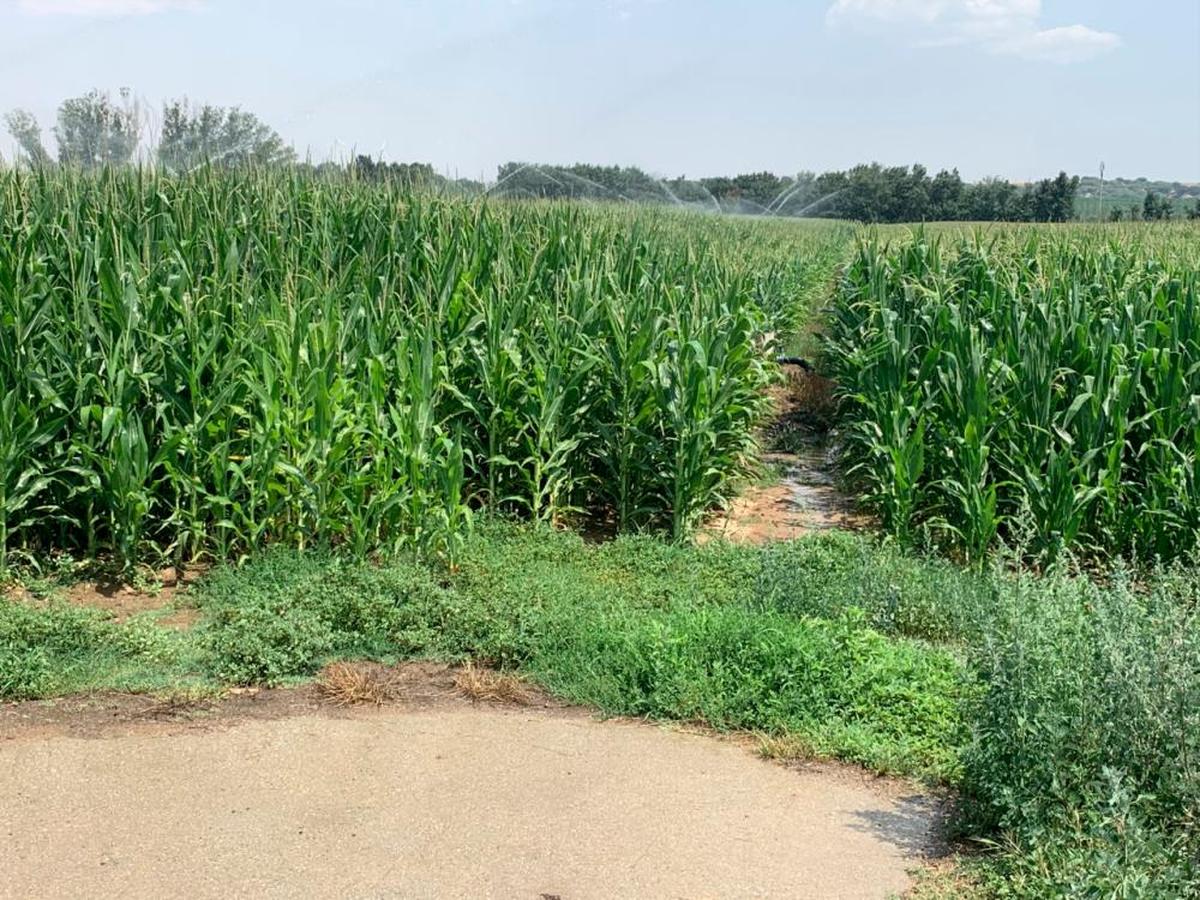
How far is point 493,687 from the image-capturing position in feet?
17.9

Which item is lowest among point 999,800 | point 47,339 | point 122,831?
point 122,831

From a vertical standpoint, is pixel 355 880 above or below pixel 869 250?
below

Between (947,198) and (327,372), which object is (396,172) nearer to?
(327,372)

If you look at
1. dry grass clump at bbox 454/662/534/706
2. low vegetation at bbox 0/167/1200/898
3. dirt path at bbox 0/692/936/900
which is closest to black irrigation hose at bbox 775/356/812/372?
low vegetation at bbox 0/167/1200/898

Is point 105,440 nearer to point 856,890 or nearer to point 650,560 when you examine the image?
point 650,560

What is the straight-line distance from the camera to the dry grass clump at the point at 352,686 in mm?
5340

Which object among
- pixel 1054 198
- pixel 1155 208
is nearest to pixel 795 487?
pixel 1155 208

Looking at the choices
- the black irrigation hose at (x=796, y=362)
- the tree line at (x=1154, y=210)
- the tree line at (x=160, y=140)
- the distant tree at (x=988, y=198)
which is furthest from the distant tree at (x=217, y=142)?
the distant tree at (x=988, y=198)

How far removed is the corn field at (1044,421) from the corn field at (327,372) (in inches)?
52.6

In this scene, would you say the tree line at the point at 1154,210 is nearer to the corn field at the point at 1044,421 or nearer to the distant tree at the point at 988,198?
the distant tree at the point at 988,198

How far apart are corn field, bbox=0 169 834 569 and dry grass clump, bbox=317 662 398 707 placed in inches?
64.7

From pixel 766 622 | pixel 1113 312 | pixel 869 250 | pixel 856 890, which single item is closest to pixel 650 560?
pixel 766 622

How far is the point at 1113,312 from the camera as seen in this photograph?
9445mm

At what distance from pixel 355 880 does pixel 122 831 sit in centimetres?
91
